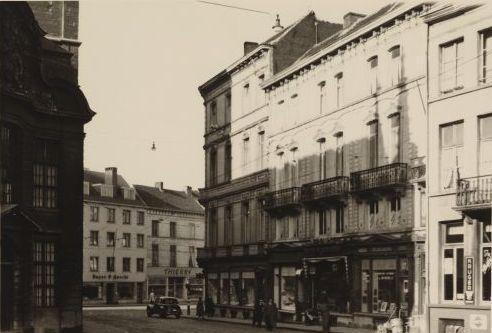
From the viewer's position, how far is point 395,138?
35.6m

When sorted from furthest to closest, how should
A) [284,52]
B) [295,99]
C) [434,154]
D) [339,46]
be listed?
[284,52] → [295,99] → [339,46] → [434,154]

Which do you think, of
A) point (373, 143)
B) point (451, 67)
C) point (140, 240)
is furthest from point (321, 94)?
point (140, 240)

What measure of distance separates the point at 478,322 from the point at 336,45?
1829 centimetres

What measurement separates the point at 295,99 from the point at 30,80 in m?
19.2

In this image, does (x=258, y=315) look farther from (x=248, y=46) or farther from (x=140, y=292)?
(x=140, y=292)

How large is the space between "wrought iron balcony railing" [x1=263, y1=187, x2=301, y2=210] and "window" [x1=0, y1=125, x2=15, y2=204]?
59.7 ft

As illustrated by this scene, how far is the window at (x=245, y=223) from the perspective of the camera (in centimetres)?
5094

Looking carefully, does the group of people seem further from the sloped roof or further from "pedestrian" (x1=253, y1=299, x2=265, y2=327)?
the sloped roof

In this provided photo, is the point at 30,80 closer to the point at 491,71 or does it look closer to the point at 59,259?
the point at 59,259

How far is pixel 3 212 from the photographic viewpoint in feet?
86.7

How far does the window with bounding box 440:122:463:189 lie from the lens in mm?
28438

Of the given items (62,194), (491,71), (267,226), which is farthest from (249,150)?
(491,71)

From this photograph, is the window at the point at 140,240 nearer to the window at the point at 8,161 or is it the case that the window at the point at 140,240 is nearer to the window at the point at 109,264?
the window at the point at 109,264

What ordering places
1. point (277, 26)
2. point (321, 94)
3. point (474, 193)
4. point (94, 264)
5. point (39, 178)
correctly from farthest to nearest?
point (94, 264), point (277, 26), point (321, 94), point (39, 178), point (474, 193)
